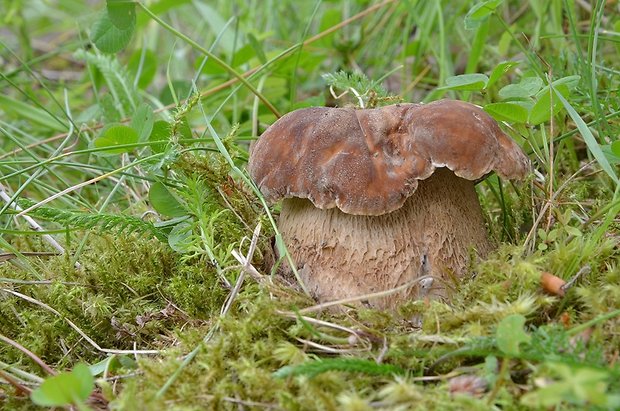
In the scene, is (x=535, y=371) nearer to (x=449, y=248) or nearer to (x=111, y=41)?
(x=449, y=248)

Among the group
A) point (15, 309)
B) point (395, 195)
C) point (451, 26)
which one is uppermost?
point (451, 26)

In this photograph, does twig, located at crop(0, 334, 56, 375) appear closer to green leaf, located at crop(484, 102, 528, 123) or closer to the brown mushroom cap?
the brown mushroom cap

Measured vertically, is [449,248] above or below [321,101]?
below

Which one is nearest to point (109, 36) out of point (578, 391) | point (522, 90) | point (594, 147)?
point (522, 90)

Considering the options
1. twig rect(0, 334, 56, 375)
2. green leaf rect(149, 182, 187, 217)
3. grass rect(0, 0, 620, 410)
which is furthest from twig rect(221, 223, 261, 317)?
twig rect(0, 334, 56, 375)

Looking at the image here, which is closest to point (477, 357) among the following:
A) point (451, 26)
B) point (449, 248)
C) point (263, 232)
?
point (449, 248)

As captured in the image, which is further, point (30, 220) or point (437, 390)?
point (30, 220)
